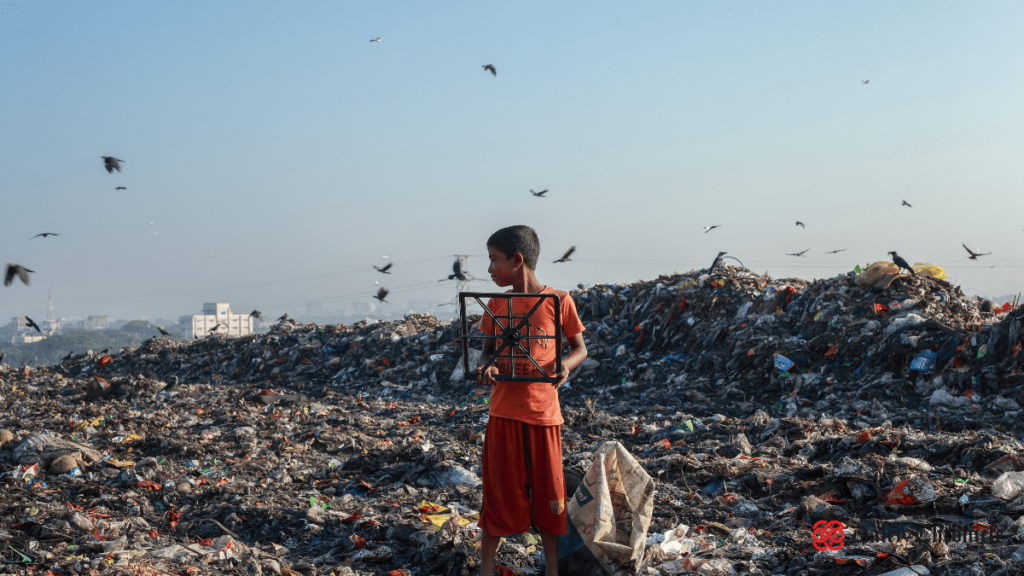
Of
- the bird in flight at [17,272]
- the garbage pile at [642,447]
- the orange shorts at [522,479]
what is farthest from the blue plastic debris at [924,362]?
the bird in flight at [17,272]

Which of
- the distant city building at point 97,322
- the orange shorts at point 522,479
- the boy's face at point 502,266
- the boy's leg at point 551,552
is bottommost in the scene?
the distant city building at point 97,322

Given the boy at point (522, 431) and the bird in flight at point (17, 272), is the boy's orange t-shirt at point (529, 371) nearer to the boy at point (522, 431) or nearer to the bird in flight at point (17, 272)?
the boy at point (522, 431)

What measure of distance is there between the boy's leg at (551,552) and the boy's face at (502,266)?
949 mm

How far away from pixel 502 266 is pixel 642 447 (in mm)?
4031

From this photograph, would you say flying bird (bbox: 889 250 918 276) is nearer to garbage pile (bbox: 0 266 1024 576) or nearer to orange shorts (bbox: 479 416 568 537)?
garbage pile (bbox: 0 266 1024 576)

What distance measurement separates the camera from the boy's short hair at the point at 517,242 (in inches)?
99.4

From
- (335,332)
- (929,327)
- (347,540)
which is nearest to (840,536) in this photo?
(347,540)

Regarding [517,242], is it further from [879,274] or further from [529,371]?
[879,274]

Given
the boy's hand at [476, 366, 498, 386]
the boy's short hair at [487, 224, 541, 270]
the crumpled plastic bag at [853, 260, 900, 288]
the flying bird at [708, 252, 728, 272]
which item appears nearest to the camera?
the boy's hand at [476, 366, 498, 386]

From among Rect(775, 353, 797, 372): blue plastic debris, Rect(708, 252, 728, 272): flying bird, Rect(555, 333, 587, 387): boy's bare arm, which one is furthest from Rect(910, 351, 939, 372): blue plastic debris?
Rect(555, 333, 587, 387): boy's bare arm

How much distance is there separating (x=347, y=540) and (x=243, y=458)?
273 centimetres

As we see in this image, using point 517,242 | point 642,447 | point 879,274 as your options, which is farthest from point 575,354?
point 879,274

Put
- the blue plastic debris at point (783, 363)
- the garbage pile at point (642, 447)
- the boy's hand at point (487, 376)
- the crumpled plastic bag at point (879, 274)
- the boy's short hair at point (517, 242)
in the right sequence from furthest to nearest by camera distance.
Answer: the crumpled plastic bag at point (879, 274)
the blue plastic debris at point (783, 363)
the garbage pile at point (642, 447)
the boy's short hair at point (517, 242)
the boy's hand at point (487, 376)

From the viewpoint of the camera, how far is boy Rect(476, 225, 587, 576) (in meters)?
2.50
